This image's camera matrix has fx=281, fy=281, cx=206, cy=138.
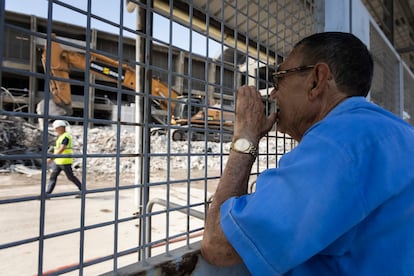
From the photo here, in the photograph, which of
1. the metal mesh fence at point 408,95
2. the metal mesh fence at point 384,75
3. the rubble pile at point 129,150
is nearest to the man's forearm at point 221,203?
the metal mesh fence at point 384,75

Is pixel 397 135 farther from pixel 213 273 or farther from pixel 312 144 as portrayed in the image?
pixel 213 273

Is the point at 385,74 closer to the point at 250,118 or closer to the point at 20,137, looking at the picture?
the point at 250,118

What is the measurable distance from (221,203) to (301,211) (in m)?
0.29

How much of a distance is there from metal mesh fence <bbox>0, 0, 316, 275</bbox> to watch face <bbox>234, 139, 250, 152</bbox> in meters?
0.13

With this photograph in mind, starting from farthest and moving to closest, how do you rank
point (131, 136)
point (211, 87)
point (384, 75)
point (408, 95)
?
point (131, 136)
point (211, 87)
point (408, 95)
point (384, 75)

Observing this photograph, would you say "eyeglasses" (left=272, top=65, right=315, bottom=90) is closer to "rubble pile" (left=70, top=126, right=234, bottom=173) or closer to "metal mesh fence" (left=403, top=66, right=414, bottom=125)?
"metal mesh fence" (left=403, top=66, right=414, bottom=125)

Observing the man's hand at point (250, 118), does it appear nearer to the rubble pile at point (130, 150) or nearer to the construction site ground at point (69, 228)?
the construction site ground at point (69, 228)

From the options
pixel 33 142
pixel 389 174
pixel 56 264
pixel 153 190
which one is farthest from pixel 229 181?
pixel 33 142

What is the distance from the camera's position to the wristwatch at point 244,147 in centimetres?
99

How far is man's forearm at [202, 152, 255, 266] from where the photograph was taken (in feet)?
2.64

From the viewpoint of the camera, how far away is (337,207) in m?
0.61

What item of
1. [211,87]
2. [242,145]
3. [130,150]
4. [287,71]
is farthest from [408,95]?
[130,150]

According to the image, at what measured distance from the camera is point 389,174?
25.8 inches

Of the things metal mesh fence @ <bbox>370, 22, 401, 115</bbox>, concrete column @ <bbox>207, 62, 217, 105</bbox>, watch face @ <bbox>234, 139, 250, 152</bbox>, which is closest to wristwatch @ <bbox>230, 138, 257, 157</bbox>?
watch face @ <bbox>234, 139, 250, 152</bbox>
